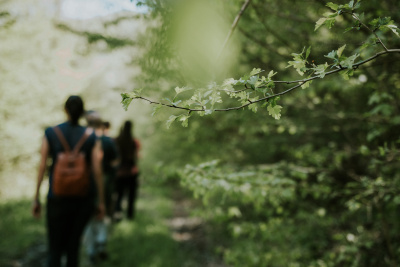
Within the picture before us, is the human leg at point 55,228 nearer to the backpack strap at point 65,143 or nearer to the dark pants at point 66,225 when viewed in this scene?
the dark pants at point 66,225

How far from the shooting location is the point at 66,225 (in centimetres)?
280

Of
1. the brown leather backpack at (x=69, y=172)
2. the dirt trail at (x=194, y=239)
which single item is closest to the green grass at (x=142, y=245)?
the dirt trail at (x=194, y=239)

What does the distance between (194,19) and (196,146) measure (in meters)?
5.06

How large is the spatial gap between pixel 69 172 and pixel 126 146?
2.85 m

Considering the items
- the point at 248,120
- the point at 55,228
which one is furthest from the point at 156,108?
the point at 248,120

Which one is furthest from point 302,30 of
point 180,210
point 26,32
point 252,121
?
point 26,32

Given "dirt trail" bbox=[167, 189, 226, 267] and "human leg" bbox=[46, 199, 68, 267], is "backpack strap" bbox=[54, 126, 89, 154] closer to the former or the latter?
"human leg" bbox=[46, 199, 68, 267]

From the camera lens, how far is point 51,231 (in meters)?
2.73

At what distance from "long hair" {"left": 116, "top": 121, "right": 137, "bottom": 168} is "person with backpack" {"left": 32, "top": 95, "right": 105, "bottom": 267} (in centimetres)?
262

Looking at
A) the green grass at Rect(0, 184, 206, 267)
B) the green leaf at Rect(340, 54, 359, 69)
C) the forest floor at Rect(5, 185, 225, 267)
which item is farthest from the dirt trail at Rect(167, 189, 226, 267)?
the green leaf at Rect(340, 54, 359, 69)

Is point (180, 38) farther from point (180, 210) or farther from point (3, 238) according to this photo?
point (180, 210)

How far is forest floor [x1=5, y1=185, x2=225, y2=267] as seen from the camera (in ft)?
14.3

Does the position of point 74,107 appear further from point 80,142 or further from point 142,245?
point 142,245

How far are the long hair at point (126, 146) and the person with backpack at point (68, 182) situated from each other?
2619mm
